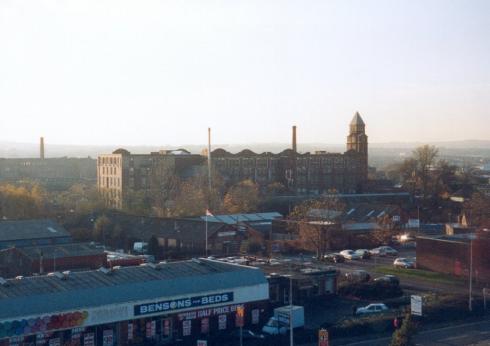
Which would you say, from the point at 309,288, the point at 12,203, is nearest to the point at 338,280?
the point at 309,288

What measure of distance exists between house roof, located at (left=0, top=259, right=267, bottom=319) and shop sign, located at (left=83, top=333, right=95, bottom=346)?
67cm

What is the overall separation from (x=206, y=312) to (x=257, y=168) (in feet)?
125

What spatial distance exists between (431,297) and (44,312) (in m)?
11.9

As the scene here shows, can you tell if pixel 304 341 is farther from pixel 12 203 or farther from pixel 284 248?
pixel 12 203

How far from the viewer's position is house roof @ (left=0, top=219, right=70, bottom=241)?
29031 mm

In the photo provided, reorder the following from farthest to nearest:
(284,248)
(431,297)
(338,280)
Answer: (284,248) → (338,280) → (431,297)

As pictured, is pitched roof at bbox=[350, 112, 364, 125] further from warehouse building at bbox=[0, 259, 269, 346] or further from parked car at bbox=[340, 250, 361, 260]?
warehouse building at bbox=[0, 259, 269, 346]

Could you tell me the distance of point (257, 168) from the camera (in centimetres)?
5675

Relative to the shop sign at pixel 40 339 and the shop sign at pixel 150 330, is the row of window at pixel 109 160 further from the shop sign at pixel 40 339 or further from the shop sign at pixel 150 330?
the shop sign at pixel 40 339

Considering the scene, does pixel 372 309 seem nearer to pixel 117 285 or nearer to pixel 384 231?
pixel 117 285

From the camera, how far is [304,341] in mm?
A: 17750

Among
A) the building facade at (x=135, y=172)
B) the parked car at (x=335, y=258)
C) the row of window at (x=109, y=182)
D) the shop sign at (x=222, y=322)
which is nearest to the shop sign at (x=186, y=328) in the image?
the shop sign at (x=222, y=322)

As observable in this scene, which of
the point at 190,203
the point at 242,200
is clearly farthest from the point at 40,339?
the point at 242,200

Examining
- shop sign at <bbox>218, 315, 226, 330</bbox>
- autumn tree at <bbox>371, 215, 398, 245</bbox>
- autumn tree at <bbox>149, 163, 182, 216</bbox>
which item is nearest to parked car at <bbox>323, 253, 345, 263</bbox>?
autumn tree at <bbox>371, 215, 398, 245</bbox>
